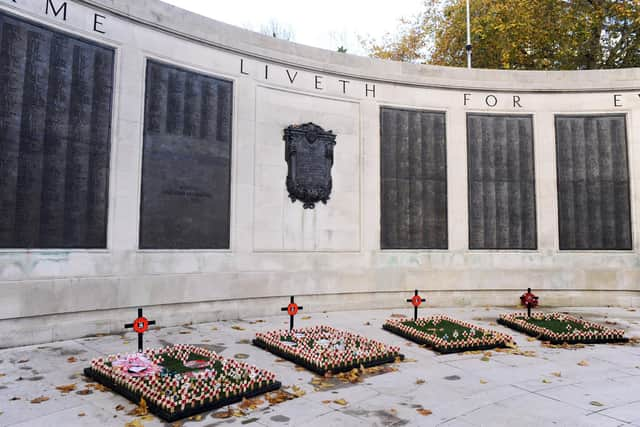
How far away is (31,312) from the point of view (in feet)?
34.1

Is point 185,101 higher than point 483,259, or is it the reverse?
point 185,101

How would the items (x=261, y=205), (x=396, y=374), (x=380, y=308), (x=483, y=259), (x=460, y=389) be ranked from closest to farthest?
(x=460, y=389)
(x=396, y=374)
(x=261, y=205)
(x=380, y=308)
(x=483, y=259)

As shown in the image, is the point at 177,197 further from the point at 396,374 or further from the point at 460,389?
the point at 460,389

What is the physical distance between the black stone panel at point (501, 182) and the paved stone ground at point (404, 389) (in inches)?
253

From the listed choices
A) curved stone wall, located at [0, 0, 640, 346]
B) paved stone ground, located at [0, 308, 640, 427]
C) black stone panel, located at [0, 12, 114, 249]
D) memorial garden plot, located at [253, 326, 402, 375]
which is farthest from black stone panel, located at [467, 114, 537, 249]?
black stone panel, located at [0, 12, 114, 249]

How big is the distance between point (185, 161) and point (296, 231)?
4157 millimetres

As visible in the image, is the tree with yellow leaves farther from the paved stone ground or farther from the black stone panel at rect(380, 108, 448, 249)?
the paved stone ground

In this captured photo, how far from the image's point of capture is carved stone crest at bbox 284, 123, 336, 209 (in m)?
15.4

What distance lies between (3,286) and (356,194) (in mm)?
10418

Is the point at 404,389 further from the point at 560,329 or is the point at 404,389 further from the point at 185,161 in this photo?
the point at 185,161

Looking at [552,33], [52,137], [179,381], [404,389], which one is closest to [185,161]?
[52,137]

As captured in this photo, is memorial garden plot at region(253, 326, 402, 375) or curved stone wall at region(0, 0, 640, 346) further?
curved stone wall at region(0, 0, 640, 346)

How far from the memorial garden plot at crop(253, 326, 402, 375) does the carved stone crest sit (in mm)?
5204

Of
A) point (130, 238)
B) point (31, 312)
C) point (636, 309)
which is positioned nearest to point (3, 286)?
point (31, 312)
